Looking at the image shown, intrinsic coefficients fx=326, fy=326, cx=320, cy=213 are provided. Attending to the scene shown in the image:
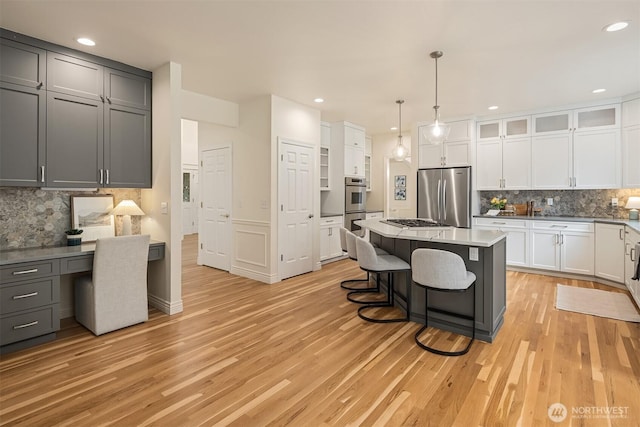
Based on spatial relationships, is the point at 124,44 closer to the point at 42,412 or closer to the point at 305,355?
the point at 42,412

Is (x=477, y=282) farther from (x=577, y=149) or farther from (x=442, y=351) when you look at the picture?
(x=577, y=149)

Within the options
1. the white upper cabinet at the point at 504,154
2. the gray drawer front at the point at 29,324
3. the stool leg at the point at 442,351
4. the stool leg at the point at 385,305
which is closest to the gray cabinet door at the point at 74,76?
the gray drawer front at the point at 29,324

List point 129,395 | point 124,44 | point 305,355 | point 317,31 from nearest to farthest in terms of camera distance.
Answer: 1. point 129,395
2. point 305,355
3. point 317,31
4. point 124,44

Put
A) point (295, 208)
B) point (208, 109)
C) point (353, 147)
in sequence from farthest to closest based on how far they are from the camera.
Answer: point (353, 147) → point (295, 208) → point (208, 109)

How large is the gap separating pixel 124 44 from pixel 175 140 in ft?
3.30

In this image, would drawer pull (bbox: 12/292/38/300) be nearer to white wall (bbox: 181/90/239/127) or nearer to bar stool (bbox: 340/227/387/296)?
white wall (bbox: 181/90/239/127)

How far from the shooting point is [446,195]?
6.04 metres

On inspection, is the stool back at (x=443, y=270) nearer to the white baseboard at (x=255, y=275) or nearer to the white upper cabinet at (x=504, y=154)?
the white baseboard at (x=255, y=275)

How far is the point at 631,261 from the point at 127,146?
20.8 feet

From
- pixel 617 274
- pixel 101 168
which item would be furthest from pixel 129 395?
pixel 617 274

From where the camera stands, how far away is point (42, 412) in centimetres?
204

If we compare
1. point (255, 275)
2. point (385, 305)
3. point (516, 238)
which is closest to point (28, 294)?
point (255, 275)

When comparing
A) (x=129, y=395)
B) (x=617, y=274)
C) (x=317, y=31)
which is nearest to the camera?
(x=129, y=395)

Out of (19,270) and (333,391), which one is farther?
(19,270)
